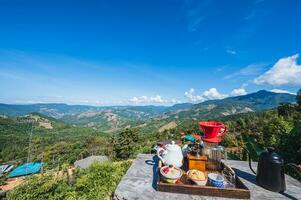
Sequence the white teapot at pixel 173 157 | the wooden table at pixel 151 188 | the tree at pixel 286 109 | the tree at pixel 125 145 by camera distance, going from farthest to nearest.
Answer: the tree at pixel 125 145 → the tree at pixel 286 109 → the white teapot at pixel 173 157 → the wooden table at pixel 151 188

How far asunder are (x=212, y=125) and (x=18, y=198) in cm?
437

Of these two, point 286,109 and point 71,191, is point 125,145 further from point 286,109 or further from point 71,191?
point 71,191

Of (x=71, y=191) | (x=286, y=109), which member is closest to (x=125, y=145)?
(x=286, y=109)

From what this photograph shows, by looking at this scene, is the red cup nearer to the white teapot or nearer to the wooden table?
the white teapot

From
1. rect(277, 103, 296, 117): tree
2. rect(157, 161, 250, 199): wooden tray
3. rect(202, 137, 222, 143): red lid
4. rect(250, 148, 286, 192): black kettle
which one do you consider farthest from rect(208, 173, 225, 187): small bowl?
rect(277, 103, 296, 117): tree

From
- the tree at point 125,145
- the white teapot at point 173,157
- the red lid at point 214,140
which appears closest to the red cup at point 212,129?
the red lid at point 214,140

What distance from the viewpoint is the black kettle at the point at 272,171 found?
67.8 inches

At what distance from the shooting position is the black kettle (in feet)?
5.65

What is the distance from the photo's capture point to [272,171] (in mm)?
1733

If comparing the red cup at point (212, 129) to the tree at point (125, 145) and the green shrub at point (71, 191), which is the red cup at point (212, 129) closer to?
the green shrub at point (71, 191)

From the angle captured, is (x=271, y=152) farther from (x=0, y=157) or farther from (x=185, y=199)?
(x=0, y=157)

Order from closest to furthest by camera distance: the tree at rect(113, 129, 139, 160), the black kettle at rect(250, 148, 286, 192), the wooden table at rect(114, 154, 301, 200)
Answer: the wooden table at rect(114, 154, 301, 200) < the black kettle at rect(250, 148, 286, 192) < the tree at rect(113, 129, 139, 160)

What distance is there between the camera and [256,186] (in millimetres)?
1832

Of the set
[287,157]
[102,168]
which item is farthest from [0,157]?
[287,157]
